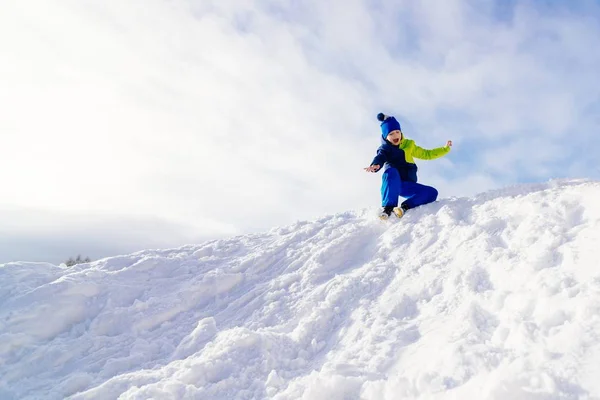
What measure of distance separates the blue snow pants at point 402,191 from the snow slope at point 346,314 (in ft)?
0.91

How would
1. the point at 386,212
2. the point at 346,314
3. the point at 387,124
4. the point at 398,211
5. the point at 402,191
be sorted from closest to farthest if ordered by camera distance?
1. the point at 346,314
2. the point at 398,211
3. the point at 386,212
4. the point at 402,191
5. the point at 387,124

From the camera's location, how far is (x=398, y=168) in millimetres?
7359

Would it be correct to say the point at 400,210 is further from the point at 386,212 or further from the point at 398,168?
the point at 398,168

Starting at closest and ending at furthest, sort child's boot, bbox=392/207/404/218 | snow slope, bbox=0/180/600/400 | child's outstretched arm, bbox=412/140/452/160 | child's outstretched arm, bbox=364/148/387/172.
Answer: snow slope, bbox=0/180/600/400, child's boot, bbox=392/207/404/218, child's outstretched arm, bbox=364/148/387/172, child's outstretched arm, bbox=412/140/452/160

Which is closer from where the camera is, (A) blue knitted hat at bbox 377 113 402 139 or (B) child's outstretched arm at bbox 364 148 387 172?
(B) child's outstretched arm at bbox 364 148 387 172

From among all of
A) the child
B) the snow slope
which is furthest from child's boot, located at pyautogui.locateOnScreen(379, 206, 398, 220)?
the snow slope

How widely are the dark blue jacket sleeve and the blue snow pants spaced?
0.18 meters

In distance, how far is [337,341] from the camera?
4.42 m

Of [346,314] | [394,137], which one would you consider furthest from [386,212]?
[346,314]

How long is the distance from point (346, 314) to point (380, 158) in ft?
10.6

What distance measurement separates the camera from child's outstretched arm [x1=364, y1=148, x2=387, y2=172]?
7109mm

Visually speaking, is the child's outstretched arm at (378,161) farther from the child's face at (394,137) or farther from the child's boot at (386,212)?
the child's boot at (386,212)

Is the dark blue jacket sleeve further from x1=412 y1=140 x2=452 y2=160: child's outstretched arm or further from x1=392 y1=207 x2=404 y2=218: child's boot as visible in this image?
x1=392 y1=207 x2=404 y2=218: child's boot

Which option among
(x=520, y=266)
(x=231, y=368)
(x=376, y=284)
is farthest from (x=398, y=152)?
(x=231, y=368)
